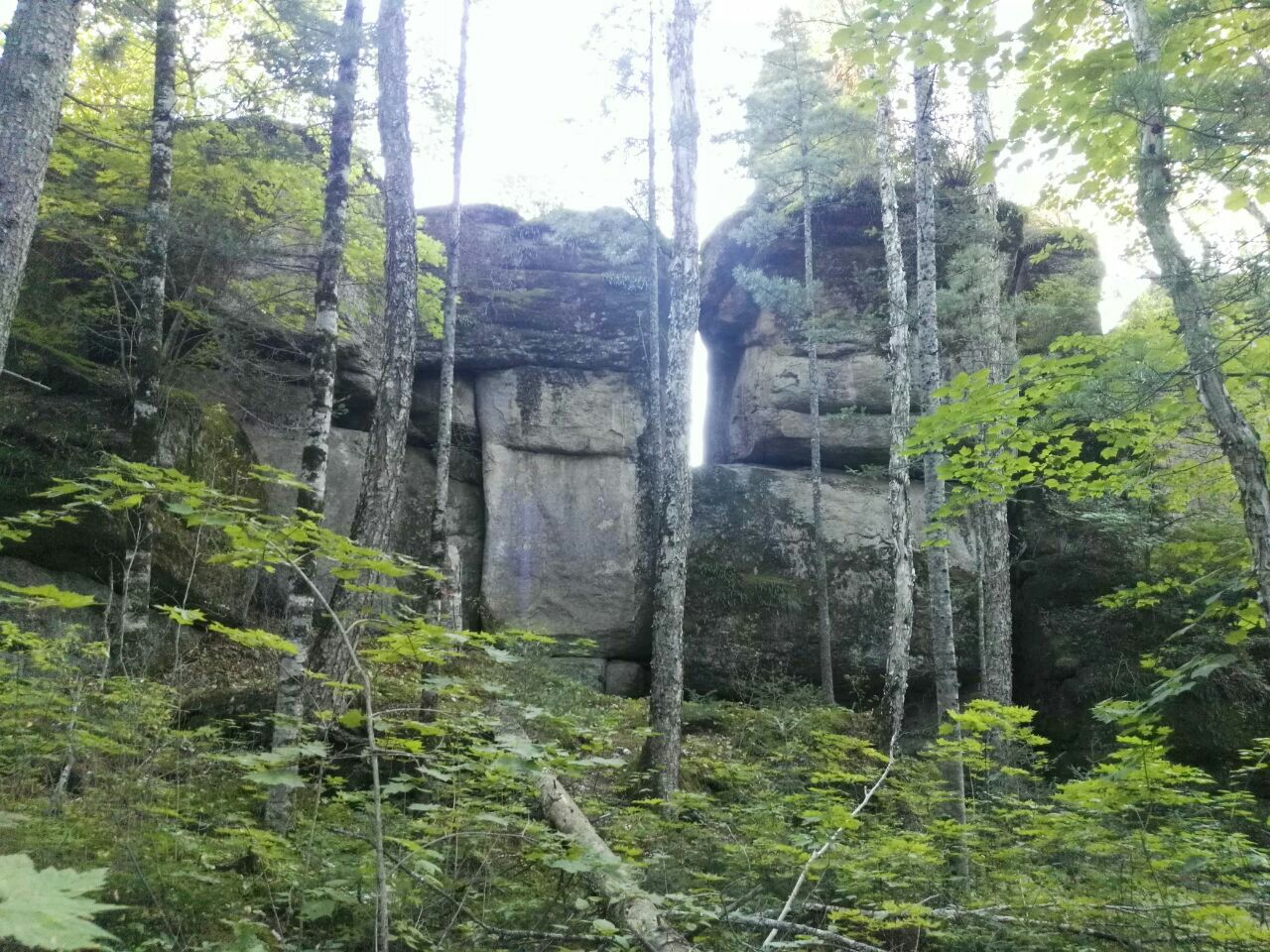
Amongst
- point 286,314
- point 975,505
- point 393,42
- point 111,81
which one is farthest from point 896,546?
point 111,81

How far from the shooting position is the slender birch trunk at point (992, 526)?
12008 mm

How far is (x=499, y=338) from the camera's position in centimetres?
1773

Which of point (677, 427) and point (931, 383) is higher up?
point (931, 383)

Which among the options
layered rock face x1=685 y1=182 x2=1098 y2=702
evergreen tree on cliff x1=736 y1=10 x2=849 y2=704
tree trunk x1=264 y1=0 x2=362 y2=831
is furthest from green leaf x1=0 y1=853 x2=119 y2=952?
evergreen tree on cliff x1=736 y1=10 x2=849 y2=704

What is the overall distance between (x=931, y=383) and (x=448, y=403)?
7.67 meters

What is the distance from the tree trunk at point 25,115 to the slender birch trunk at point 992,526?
35.2 ft

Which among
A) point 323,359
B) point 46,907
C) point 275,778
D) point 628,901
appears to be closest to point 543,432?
point 323,359

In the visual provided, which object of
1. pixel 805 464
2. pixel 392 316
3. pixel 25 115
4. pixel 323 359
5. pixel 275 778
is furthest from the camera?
pixel 805 464

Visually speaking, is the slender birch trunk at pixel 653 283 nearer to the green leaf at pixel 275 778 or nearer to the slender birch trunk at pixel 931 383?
the slender birch trunk at pixel 931 383

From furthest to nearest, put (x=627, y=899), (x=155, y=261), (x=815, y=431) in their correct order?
(x=815, y=431)
(x=155, y=261)
(x=627, y=899)

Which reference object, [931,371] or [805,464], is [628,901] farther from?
[805,464]

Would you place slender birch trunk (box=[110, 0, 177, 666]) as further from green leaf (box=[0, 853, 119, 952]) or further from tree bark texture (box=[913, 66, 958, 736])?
green leaf (box=[0, 853, 119, 952])

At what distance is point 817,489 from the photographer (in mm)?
15844

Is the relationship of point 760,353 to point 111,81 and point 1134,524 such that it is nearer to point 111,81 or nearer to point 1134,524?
point 1134,524
